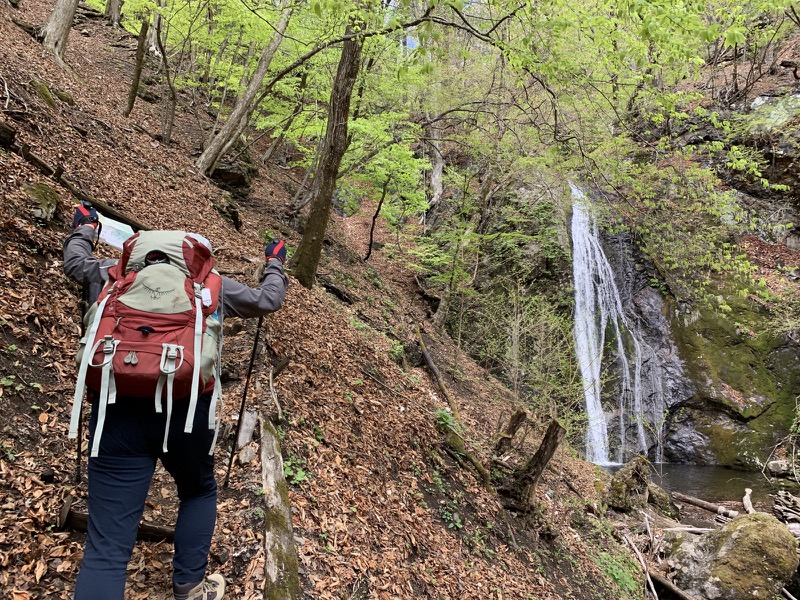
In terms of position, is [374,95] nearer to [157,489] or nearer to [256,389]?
[256,389]

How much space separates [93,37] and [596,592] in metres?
23.0

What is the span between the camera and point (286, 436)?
434 cm

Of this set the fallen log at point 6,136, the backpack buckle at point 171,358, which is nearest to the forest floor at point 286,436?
the fallen log at point 6,136

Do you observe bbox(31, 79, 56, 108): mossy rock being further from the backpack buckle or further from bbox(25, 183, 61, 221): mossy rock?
the backpack buckle

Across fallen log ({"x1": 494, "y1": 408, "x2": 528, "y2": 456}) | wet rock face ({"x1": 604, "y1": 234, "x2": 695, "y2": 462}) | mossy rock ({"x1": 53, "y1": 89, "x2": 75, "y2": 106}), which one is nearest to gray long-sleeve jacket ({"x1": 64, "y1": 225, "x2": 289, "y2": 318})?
fallen log ({"x1": 494, "y1": 408, "x2": 528, "y2": 456})

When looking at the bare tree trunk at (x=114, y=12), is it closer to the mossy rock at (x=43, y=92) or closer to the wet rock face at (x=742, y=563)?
the mossy rock at (x=43, y=92)

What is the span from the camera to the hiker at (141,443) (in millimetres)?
1977

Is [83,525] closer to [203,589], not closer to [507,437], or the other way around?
[203,589]

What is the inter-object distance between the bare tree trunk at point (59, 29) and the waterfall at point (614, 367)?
15214 millimetres

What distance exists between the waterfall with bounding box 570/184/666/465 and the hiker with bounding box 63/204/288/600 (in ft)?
50.1

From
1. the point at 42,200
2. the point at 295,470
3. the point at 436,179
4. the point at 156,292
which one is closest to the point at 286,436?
the point at 295,470

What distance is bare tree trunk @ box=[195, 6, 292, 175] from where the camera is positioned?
10070 mm

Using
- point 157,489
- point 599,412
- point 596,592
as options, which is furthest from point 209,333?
point 599,412

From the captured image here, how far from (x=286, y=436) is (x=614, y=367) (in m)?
15.7
